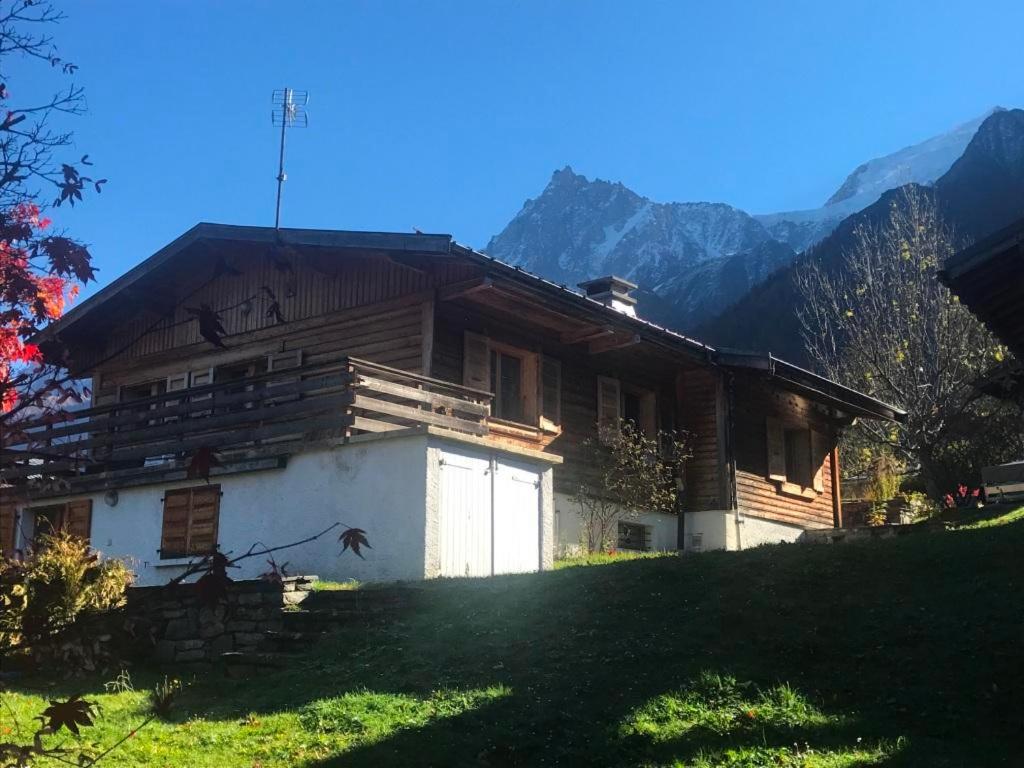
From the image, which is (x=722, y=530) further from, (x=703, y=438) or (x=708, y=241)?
(x=708, y=241)

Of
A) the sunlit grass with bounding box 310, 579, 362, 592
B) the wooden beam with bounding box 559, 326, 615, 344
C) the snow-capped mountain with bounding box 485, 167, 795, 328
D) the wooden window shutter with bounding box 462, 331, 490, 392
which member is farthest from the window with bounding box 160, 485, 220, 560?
the snow-capped mountain with bounding box 485, 167, 795, 328

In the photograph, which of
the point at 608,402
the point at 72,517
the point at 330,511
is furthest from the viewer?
the point at 608,402

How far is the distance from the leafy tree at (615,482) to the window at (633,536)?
317 mm

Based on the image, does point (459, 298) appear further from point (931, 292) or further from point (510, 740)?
point (931, 292)

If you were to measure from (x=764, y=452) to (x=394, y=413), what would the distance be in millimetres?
10402

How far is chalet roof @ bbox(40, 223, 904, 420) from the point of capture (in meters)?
15.3

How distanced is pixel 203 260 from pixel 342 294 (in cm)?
341

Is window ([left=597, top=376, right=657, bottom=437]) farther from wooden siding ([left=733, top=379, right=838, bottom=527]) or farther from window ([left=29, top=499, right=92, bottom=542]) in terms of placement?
window ([left=29, top=499, right=92, bottom=542])

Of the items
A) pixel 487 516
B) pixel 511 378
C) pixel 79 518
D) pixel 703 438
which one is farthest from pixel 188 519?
pixel 703 438

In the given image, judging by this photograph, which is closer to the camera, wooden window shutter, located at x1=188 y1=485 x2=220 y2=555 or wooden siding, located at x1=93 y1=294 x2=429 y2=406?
wooden window shutter, located at x1=188 y1=485 x2=220 y2=555

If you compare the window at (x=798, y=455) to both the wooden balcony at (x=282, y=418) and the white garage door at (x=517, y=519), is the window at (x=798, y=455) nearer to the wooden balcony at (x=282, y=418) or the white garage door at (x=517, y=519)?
the wooden balcony at (x=282, y=418)

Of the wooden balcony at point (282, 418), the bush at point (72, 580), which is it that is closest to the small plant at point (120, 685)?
the bush at point (72, 580)

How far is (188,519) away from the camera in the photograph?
15.9 meters

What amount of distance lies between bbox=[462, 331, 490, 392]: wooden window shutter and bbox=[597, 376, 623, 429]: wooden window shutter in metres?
2.99
